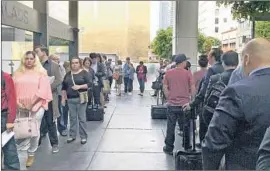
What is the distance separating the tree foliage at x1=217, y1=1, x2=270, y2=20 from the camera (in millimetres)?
8875

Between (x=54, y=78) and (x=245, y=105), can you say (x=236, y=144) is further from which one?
(x=54, y=78)

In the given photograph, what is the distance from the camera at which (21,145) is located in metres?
5.86

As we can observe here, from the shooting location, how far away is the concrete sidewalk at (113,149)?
5488 millimetres

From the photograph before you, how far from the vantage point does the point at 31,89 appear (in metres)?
5.26

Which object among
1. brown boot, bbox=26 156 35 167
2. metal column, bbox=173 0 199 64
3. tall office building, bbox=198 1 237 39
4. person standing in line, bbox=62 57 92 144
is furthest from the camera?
metal column, bbox=173 0 199 64

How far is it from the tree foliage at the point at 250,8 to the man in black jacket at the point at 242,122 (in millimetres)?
6707

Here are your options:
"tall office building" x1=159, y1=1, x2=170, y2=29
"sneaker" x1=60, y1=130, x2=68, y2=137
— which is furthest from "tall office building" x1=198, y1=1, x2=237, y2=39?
"sneaker" x1=60, y1=130, x2=68, y2=137

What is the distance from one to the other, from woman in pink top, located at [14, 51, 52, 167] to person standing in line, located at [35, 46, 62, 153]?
0.74 m

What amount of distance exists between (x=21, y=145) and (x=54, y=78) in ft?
3.99

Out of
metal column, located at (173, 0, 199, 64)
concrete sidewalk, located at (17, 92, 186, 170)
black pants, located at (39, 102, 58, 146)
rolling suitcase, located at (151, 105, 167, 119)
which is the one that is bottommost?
concrete sidewalk, located at (17, 92, 186, 170)

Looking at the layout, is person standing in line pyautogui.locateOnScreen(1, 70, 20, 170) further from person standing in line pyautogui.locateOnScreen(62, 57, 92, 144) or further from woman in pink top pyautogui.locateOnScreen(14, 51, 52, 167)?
person standing in line pyautogui.locateOnScreen(62, 57, 92, 144)

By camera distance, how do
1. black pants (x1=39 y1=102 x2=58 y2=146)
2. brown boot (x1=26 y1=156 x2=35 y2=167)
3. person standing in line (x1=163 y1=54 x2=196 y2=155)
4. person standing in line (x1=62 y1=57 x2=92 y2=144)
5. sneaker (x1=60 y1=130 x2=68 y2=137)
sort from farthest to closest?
sneaker (x1=60 y1=130 x2=68 y2=137) < person standing in line (x1=62 y1=57 x2=92 y2=144) < black pants (x1=39 y1=102 x2=58 y2=146) < person standing in line (x1=163 y1=54 x2=196 y2=155) < brown boot (x1=26 y1=156 x2=35 y2=167)

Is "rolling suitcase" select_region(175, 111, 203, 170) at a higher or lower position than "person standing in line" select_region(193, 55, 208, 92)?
lower

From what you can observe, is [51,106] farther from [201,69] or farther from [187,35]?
[187,35]
